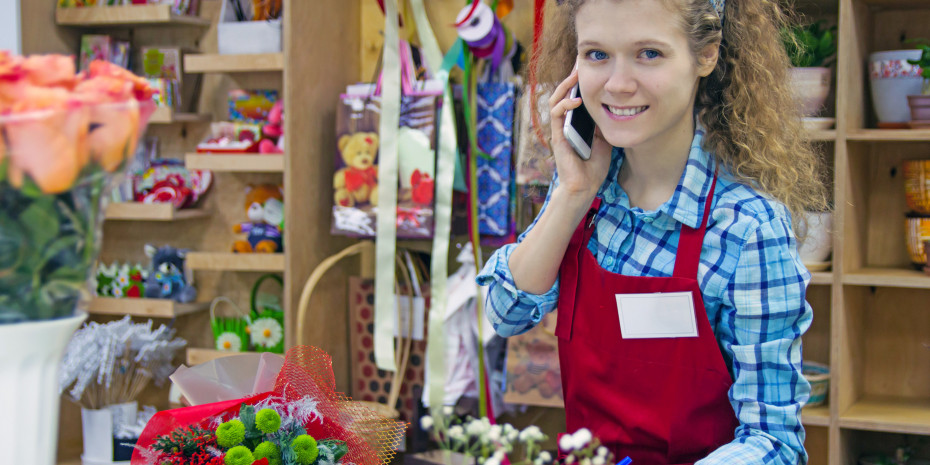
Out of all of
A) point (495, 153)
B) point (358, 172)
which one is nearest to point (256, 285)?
point (358, 172)

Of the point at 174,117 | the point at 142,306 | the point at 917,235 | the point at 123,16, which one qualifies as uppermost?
the point at 123,16

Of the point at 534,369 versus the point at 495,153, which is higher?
the point at 495,153

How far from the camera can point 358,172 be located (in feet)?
7.97

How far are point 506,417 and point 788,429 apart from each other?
64.6 inches

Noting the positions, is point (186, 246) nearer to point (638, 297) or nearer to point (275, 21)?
point (275, 21)

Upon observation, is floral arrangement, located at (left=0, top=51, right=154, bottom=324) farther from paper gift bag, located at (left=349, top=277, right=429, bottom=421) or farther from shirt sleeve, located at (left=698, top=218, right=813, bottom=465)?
→ paper gift bag, located at (left=349, top=277, right=429, bottom=421)

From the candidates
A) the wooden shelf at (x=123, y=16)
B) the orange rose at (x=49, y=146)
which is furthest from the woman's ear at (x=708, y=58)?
the wooden shelf at (x=123, y=16)

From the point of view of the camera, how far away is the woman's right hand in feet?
4.14

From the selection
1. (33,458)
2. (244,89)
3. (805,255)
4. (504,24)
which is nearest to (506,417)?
(805,255)

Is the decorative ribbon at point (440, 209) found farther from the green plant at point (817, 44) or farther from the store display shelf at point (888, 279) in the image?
the store display shelf at point (888, 279)

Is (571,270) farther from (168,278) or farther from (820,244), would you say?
(168,278)

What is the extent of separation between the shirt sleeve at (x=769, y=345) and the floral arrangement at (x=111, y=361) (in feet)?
6.31

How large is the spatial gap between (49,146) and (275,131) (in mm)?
2098

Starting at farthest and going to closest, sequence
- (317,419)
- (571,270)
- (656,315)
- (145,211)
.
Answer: (145,211) < (571,270) < (656,315) < (317,419)
